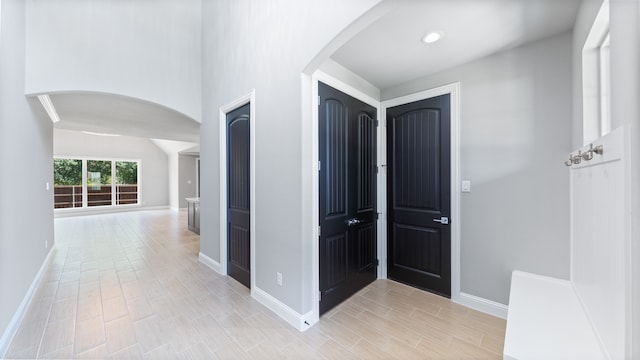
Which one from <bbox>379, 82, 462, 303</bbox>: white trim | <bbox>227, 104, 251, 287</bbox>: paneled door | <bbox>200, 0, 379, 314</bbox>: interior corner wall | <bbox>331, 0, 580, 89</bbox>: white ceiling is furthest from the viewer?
<bbox>227, 104, 251, 287</bbox>: paneled door

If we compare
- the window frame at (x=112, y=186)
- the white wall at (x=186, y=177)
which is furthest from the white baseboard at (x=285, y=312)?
the window frame at (x=112, y=186)

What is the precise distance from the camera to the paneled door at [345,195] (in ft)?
7.54

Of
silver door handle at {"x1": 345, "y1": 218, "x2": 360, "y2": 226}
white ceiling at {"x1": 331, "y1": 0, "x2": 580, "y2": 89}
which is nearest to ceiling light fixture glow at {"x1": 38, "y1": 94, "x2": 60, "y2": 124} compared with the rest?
white ceiling at {"x1": 331, "y1": 0, "x2": 580, "y2": 89}

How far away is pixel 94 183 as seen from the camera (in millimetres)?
9062

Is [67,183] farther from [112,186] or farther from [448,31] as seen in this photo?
[448,31]

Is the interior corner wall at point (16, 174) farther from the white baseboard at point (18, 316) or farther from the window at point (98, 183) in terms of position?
the window at point (98, 183)

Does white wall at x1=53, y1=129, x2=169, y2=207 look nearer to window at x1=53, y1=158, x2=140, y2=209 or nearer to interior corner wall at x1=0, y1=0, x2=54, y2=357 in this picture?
window at x1=53, y1=158, x2=140, y2=209

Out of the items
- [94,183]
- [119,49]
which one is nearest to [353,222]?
[119,49]

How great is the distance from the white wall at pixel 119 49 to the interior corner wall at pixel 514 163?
3.57 metres

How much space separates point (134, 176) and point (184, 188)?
208 cm

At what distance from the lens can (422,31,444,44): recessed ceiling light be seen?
6.35ft

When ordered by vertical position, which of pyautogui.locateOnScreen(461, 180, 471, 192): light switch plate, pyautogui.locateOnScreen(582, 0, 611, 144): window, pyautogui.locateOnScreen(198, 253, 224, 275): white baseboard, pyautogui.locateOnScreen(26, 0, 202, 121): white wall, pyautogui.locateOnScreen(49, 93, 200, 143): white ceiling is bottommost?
pyautogui.locateOnScreen(198, 253, 224, 275): white baseboard

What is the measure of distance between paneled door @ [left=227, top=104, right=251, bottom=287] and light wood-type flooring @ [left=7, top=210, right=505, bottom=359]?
233mm

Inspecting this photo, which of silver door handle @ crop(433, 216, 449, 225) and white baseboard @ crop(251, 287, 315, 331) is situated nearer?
white baseboard @ crop(251, 287, 315, 331)
